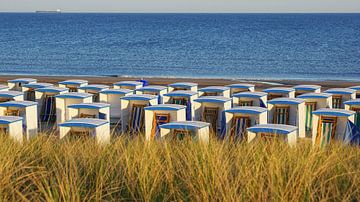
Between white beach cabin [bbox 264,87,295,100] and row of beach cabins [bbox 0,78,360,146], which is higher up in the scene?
white beach cabin [bbox 264,87,295,100]

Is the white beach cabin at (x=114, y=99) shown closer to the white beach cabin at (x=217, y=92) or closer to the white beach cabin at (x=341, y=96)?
the white beach cabin at (x=217, y=92)

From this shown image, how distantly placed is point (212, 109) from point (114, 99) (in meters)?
3.73

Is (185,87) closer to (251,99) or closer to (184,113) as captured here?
(251,99)

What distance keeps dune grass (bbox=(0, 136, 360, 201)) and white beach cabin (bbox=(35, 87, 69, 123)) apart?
1153 cm

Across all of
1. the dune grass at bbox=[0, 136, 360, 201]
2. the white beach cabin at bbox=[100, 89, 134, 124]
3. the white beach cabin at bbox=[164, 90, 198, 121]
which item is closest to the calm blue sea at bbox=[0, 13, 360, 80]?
the white beach cabin at bbox=[100, 89, 134, 124]

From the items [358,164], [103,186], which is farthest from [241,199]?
[358,164]

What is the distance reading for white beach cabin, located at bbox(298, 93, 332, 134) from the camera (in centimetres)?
1747

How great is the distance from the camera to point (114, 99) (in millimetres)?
19406

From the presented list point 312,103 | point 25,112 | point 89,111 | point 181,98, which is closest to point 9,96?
point 25,112

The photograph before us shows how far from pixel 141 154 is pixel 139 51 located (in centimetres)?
6331

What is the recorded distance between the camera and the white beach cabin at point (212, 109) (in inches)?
665

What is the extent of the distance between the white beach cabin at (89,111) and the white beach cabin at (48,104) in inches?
109

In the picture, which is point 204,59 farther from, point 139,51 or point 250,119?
point 250,119

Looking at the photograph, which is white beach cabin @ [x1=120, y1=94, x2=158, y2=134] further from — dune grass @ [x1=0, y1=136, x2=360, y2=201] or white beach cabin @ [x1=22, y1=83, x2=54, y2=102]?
dune grass @ [x1=0, y1=136, x2=360, y2=201]
